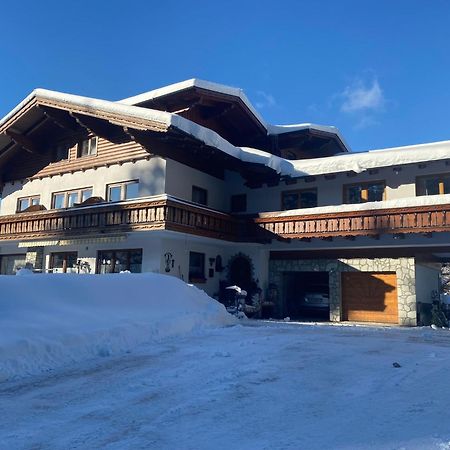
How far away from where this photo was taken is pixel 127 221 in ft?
55.1

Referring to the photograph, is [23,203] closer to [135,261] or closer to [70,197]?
[70,197]

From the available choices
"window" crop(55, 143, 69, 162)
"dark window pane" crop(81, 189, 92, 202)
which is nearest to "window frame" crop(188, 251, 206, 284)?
"dark window pane" crop(81, 189, 92, 202)

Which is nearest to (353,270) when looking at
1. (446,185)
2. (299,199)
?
(299,199)

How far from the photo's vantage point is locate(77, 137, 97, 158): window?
20859mm

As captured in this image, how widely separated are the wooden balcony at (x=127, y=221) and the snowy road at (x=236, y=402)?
8.39 m

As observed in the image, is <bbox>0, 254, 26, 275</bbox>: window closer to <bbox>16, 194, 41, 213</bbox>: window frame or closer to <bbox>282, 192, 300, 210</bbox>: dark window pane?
<bbox>16, 194, 41, 213</bbox>: window frame

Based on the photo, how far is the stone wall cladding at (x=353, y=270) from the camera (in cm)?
1633

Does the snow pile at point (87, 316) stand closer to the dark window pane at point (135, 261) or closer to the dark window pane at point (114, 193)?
the dark window pane at point (135, 261)

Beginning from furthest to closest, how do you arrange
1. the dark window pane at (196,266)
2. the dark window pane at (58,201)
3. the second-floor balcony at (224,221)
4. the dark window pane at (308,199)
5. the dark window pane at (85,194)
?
the dark window pane at (58,201) < the dark window pane at (85,194) < the dark window pane at (308,199) < the dark window pane at (196,266) < the second-floor balcony at (224,221)

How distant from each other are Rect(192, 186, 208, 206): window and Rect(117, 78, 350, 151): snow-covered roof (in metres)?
4.09

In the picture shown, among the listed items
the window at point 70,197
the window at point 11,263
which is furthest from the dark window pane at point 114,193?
the window at point 11,263

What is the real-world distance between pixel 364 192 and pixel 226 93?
22.8 feet

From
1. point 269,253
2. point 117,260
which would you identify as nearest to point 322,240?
point 269,253

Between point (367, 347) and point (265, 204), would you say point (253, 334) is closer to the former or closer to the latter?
point (367, 347)
